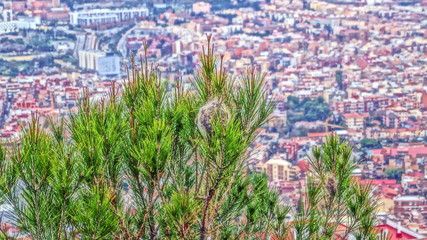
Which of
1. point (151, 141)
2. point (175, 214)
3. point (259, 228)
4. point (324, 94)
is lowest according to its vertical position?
point (324, 94)

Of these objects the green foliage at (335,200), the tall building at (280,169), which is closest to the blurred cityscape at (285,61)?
the tall building at (280,169)

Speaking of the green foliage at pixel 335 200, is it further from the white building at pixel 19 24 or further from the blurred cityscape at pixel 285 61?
the white building at pixel 19 24

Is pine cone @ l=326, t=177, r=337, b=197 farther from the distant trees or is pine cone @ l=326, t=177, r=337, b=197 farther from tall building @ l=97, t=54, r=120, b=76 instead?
tall building @ l=97, t=54, r=120, b=76

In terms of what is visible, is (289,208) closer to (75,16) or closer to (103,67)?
(103,67)

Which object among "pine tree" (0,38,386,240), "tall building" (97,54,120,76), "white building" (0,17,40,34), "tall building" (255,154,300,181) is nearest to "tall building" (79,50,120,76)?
"tall building" (97,54,120,76)

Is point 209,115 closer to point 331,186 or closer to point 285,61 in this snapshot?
point 331,186

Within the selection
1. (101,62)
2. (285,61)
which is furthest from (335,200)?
(285,61)

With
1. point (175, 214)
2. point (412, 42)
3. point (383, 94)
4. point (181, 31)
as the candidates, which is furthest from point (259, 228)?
point (181, 31)
